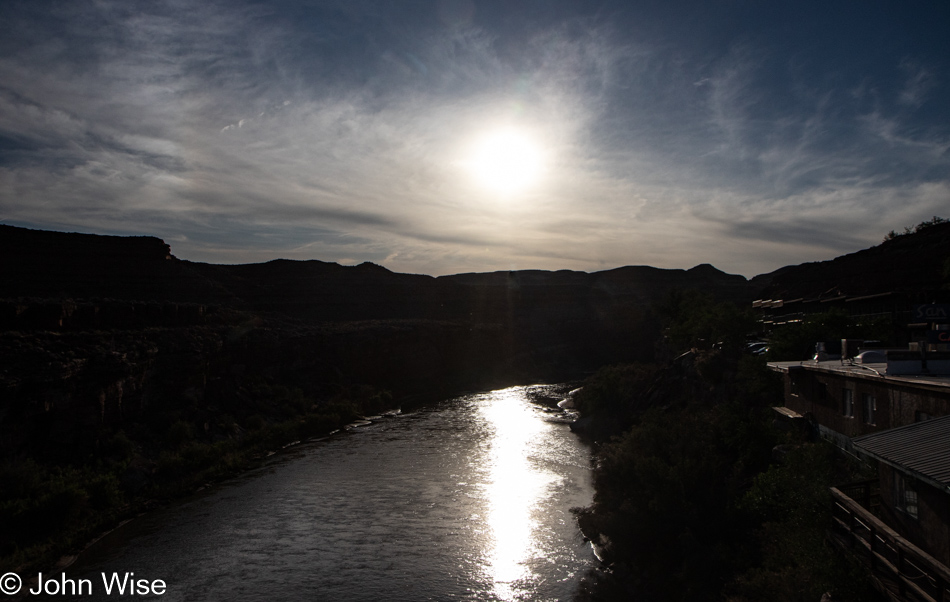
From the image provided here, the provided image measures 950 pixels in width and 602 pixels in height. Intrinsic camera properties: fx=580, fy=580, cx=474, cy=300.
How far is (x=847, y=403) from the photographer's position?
50.6 ft

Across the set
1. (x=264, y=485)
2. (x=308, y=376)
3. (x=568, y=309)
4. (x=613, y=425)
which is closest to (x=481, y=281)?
(x=568, y=309)

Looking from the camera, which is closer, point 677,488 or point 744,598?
point 744,598

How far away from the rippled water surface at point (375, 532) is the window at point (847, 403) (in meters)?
8.77

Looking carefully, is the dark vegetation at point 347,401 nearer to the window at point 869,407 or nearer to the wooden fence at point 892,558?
the wooden fence at point 892,558

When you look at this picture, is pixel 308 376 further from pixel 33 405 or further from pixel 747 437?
pixel 747 437

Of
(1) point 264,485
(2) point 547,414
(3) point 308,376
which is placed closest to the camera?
(1) point 264,485

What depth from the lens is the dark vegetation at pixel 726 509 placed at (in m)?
11.8

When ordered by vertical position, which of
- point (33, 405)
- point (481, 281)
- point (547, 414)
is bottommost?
point (547, 414)

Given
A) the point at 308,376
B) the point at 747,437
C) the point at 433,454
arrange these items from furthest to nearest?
1. the point at 308,376
2. the point at 433,454
3. the point at 747,437

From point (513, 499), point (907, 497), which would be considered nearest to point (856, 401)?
point (907, 497)

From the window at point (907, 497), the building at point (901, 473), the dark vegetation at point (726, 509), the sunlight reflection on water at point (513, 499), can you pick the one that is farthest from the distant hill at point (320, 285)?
the window at point (907, 497)

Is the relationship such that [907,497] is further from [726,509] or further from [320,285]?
[320,285]

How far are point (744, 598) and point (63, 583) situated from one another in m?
19.1

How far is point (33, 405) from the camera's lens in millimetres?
24594
